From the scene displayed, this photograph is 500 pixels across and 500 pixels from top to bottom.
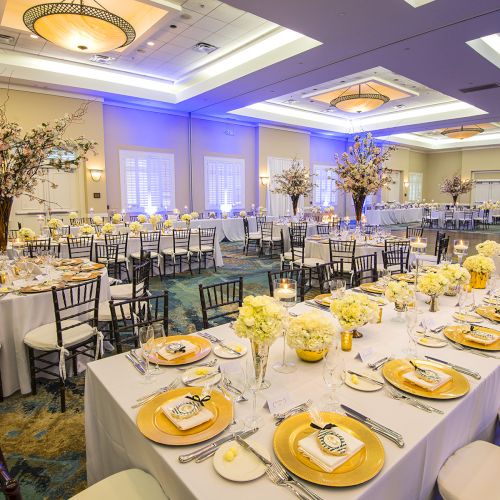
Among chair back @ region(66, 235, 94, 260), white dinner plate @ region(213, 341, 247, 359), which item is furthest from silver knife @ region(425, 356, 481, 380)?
chair back @ region(66, 235, 94, 260)

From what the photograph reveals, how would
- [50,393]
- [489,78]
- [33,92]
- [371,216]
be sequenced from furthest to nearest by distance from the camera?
1. [371,216]
2. [33,92]
3. [489,78]
4. [50,393]

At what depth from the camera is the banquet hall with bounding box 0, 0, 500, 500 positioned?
4.68ft

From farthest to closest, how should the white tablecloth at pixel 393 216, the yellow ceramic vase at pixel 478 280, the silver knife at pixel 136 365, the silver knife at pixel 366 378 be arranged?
the white tablecloth at pixel 393 216 < the yellow ceramic vase at pixel 478 280 < the silver knife at pixel 136 365 < the silver knife at pixel 366 378

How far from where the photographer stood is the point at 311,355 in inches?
74.5

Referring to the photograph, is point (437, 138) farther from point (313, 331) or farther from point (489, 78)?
point (313, 331)

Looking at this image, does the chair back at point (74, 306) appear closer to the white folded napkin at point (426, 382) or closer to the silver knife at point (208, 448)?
the silver knife at point (208, 448)

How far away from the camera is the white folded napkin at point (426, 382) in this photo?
165 centimetres

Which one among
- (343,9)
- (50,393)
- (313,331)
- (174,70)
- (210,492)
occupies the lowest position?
(50,393)

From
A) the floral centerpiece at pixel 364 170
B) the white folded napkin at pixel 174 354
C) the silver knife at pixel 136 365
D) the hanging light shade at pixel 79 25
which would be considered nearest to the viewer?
the silver knife at pixel 136 365

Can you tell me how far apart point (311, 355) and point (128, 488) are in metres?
0.95

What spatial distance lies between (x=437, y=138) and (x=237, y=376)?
23247 mm

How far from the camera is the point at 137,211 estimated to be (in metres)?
12.1

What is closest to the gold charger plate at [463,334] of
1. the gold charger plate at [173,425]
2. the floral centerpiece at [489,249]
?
the gold charger plate at [173,425]

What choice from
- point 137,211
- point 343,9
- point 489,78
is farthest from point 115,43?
point 489,78
